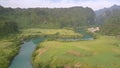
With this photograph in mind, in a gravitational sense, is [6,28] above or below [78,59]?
above

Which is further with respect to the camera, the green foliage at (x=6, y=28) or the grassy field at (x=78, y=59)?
the green foliage at (x=6, y=28)

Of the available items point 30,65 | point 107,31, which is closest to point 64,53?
point 30,65

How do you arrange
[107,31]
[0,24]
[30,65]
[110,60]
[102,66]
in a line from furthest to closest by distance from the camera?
1. [107,31]
2. [0,24]
3. [30,65]
4. [110,60]
5. [102,66]

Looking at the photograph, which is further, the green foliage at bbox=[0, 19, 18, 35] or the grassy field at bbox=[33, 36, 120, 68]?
the green foliage at bbox=[0, 19, 18, 35]

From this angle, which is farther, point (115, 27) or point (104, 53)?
point (115, 27)

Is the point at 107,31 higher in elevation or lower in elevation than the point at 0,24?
lower

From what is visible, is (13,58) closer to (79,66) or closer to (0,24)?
(79,66)

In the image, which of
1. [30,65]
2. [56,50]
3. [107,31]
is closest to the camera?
[30,65]

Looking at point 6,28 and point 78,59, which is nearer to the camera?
point 78,59

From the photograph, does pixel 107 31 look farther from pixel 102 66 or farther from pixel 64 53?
pixel 102 66
